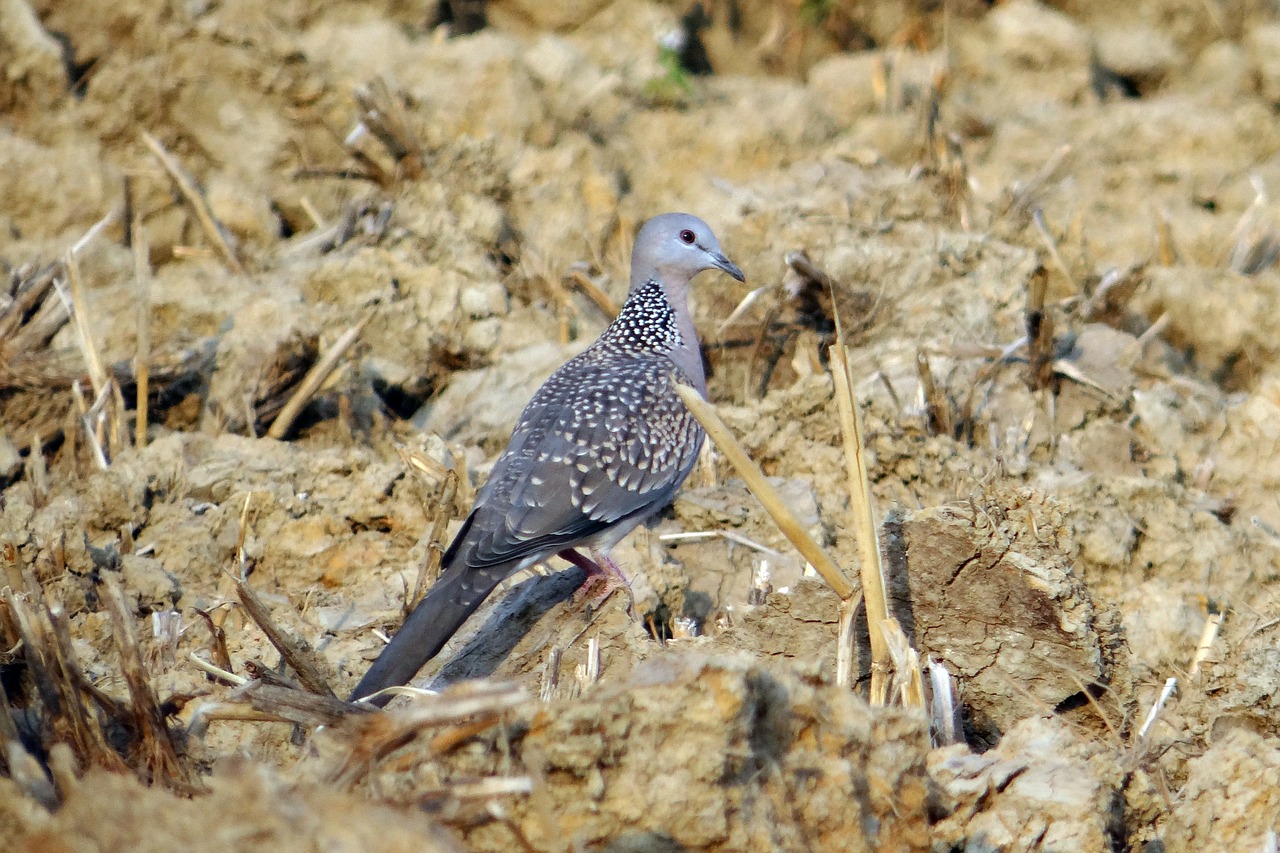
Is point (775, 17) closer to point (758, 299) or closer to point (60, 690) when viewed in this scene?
point (758, 299)

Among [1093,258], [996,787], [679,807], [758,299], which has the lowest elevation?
[1093,258]

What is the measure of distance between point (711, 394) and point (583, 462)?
1976 mm

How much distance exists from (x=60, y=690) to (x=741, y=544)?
8.30ft

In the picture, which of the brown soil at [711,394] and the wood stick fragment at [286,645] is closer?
the brown soil at [711,394]

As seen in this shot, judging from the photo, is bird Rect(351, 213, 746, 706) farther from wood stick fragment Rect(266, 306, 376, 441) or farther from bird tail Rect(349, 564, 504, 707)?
wood stick fragment Rect(266, 306, 376, 441)

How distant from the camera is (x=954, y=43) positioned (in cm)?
955

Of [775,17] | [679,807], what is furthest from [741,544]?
[775,17]

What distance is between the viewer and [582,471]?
4.74 metres

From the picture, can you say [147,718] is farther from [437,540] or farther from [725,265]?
[725,265]

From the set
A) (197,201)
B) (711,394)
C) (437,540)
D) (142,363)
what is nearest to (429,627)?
(437,540)

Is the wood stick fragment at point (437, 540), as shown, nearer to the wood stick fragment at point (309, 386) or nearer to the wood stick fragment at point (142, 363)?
the wood stick fragment at point (309, 386)

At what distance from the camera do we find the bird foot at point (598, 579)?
436 cm

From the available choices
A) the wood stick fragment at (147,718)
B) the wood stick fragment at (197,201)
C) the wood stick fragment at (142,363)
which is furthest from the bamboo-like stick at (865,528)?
the wood stick fragment at (197,201)

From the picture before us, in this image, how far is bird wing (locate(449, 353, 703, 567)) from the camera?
14.5 feet
